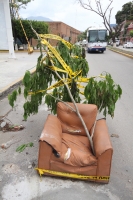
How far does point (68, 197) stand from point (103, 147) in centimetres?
74

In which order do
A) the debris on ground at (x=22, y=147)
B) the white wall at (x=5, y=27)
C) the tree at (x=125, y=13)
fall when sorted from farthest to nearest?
the tree at (x=125, y=13), the white wall at (x=5, y=27), the debris on ground at (x=22, y=147)

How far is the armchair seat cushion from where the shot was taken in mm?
2521

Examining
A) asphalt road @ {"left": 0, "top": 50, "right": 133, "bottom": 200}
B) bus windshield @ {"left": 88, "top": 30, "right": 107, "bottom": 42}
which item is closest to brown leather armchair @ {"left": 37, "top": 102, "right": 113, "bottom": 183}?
asphalt road @ {"left": 0, "top": 50, "right": 133, "bottom": 200}

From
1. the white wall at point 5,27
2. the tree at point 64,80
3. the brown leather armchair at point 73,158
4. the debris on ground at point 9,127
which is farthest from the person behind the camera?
the white wall at point 5,27

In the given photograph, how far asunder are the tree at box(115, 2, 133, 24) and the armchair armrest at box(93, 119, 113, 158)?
54891 mm

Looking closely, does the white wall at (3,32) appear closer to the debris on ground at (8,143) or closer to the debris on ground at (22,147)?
the debris on ground at (8,143)

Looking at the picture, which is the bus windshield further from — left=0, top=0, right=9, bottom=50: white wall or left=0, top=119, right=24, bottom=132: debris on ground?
left=0, top=119, right=24, bottom=132: debris on ground

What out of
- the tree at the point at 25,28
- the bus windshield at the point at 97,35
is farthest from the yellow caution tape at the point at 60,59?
the bus windshield at the point at 97,35

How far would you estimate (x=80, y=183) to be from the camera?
101 inches

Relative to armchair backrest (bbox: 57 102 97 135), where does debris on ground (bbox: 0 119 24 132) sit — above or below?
below

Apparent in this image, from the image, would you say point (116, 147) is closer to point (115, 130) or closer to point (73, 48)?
point (115, 130)

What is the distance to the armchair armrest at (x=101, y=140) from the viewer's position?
8.01 ft

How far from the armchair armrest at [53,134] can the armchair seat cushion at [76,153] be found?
0.41 ft

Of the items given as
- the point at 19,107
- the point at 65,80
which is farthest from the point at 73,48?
the point at 19,107
